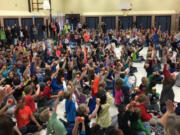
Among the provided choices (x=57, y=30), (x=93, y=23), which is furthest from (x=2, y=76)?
(x=93, y=23)

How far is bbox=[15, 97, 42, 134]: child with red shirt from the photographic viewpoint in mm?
3680

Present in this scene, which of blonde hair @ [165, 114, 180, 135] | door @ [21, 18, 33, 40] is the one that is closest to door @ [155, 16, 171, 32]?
door @ [21, 18, 33, 40]

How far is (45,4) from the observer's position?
16.2 m

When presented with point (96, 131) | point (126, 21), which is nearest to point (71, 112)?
point (96, 131)

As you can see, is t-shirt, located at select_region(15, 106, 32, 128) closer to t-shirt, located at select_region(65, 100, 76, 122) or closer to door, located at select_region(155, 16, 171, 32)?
t-shirt, located at select_region(65, 100, 76, 122)

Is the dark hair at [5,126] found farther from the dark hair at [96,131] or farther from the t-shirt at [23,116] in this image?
the t-shirt at [23,116]

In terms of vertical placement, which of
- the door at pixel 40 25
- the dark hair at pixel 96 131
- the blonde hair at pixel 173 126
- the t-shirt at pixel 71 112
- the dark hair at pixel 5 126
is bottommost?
the dark hair at pixel 96 131

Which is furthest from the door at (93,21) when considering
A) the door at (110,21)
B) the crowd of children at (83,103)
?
the crowd of children at (83,103)

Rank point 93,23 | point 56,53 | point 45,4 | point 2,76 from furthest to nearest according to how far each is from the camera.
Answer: point 93,23 → point 45,4 → point 56,53 → point 2,76

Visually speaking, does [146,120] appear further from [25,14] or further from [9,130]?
[25,14]

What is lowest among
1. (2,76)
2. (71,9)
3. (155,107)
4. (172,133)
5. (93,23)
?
(155,107)

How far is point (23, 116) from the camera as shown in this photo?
3.78 meters

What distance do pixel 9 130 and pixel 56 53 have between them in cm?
828

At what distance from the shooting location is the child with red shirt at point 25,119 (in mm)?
3680
